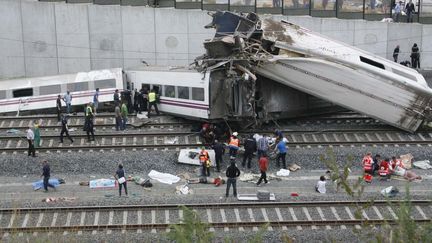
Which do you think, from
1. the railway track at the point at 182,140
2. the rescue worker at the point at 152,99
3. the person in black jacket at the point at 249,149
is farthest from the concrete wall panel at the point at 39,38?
the person in black jacket at the point at 249,149

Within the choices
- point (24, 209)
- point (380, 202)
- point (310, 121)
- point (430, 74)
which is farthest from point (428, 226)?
point (430, 74)

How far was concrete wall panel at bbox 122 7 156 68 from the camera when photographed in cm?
3722

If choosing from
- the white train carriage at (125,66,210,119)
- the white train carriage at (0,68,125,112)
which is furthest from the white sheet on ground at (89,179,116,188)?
the white train carriage at (0,68,125,112)

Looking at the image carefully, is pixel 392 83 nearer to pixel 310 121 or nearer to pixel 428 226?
pixel 310 121

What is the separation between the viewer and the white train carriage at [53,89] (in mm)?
31672

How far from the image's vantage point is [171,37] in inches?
1481

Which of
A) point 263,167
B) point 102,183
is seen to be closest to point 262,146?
point 263,167

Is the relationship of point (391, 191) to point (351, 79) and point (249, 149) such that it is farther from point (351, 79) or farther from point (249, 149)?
point (351, 79)

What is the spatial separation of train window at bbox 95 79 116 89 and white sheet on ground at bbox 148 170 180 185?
846cm

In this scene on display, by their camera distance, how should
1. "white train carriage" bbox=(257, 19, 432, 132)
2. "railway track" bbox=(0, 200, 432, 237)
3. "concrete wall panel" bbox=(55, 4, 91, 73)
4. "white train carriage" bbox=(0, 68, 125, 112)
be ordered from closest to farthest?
"railway track" bbox=(0, 200, 432, 237) → "white train carriage" bbox=(257, 19, 432, 132) → "white train carriage" bbox=(0, 68, 125, 112) → "concrete wall panel" bbox=(55, 4, 91, 73)

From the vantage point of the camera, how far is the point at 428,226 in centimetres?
996

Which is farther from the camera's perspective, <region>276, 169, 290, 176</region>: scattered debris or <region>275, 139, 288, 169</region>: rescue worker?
<region>275, 139, 288, 169</region>: rescue worker

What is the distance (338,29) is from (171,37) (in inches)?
359

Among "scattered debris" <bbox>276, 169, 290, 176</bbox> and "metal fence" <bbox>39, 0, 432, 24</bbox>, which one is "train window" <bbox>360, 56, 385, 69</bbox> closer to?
"scattered debris" <bbox>276, 169, 290, 176</bbox>
